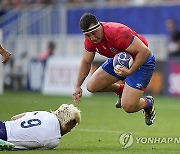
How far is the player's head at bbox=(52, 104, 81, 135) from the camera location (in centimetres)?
1100

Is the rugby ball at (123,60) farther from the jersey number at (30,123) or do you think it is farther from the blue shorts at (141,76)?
the jersey number at (30,123)

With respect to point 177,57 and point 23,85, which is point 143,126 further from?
point 23,85

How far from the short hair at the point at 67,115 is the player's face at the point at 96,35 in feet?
4.55

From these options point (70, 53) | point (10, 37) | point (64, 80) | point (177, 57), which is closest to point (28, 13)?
point (10, 37)

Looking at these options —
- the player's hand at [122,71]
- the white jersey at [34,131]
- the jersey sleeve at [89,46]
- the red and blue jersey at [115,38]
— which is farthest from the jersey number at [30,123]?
the jersey sleeve at [89,46]

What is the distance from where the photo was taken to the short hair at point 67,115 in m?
11.0

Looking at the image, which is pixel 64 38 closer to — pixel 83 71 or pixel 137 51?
pixel 83 71

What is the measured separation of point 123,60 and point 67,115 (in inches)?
67.1

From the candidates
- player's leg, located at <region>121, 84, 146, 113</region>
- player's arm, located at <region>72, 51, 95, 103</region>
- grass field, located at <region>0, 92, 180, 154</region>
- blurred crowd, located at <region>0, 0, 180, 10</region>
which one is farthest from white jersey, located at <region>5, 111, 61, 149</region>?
blurred crowd, located at <region>0, 0, 180, 10</region>

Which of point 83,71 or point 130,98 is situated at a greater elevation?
point 83,71

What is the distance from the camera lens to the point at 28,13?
Answer: 3120 cm

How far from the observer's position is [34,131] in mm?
10953

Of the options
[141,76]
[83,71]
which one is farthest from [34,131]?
[141,76]

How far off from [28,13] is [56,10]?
164 centimetres
